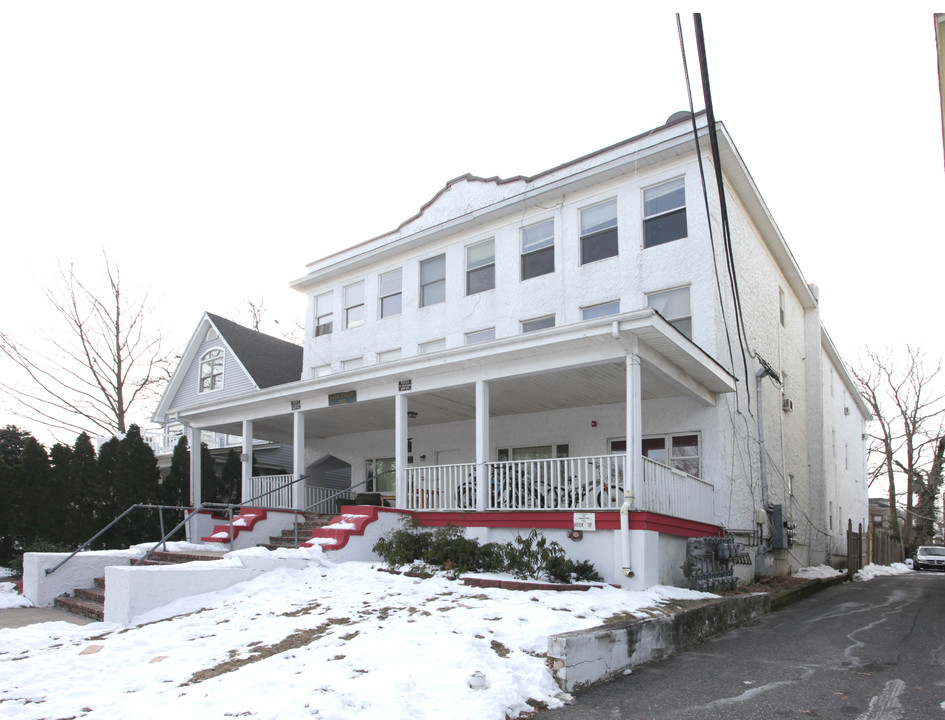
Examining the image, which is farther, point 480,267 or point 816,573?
point 816,573

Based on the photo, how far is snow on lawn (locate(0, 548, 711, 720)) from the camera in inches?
193

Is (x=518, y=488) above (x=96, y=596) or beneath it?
above

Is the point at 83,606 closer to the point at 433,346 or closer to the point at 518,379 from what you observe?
the point at 518,379

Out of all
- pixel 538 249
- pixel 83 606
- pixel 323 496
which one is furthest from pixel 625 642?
pixel 323 496

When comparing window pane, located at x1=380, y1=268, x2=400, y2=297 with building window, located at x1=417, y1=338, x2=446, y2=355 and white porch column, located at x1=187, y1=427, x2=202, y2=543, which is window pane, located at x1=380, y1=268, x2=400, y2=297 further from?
white porch column, located at x1=187, y1=427, x2=202, y2=543

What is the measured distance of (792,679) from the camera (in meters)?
5.99

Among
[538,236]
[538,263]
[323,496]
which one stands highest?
[538,236]

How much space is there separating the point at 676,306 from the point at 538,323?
3.07 meters

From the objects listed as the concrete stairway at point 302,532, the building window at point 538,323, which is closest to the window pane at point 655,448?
the building window at point 538,323

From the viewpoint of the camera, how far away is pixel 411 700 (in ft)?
16.1

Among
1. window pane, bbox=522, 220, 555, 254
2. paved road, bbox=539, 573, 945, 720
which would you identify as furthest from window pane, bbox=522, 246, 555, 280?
paved road, bbox=539, 573, 945, 720

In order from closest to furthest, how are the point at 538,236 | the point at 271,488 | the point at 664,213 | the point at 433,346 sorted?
1. the point at 664,213
2. the point at 538,236
3. the point at 271,488
4. the point at 433,346

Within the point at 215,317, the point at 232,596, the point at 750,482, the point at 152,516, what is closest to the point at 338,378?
the point at 232,596

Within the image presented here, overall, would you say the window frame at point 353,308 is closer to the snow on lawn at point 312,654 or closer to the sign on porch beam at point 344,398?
the sign on porch beam at point 344,398
